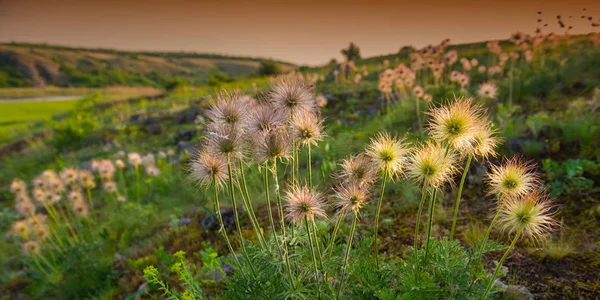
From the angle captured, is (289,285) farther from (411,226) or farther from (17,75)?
(17,75)

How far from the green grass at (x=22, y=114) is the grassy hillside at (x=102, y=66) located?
26.1 meters

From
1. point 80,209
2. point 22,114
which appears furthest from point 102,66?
point 80,209

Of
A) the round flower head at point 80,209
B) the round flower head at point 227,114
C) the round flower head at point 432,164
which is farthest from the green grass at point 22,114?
the round flower head at point 432,164

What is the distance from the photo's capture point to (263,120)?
71.6 inches

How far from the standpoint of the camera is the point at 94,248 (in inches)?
193

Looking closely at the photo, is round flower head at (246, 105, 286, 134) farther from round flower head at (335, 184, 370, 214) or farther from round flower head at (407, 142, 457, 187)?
round flower head at (407, 142, 457, 187)

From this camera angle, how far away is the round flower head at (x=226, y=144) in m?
1.72

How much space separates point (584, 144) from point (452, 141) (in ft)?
13.7

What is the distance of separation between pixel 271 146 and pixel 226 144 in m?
0.24

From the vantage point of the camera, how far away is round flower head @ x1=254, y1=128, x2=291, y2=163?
1.69 m

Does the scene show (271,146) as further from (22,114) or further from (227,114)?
(22,114)

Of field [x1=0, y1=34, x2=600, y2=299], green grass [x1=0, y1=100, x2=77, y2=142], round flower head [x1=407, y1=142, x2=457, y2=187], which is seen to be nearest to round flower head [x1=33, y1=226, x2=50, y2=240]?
field [x1=0, y1=34, x2=600, y2=299]

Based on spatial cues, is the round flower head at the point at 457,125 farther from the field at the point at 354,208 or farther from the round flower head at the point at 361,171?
the round flower head at the point at 361,171

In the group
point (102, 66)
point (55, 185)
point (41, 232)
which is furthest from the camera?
point (102, 66)
